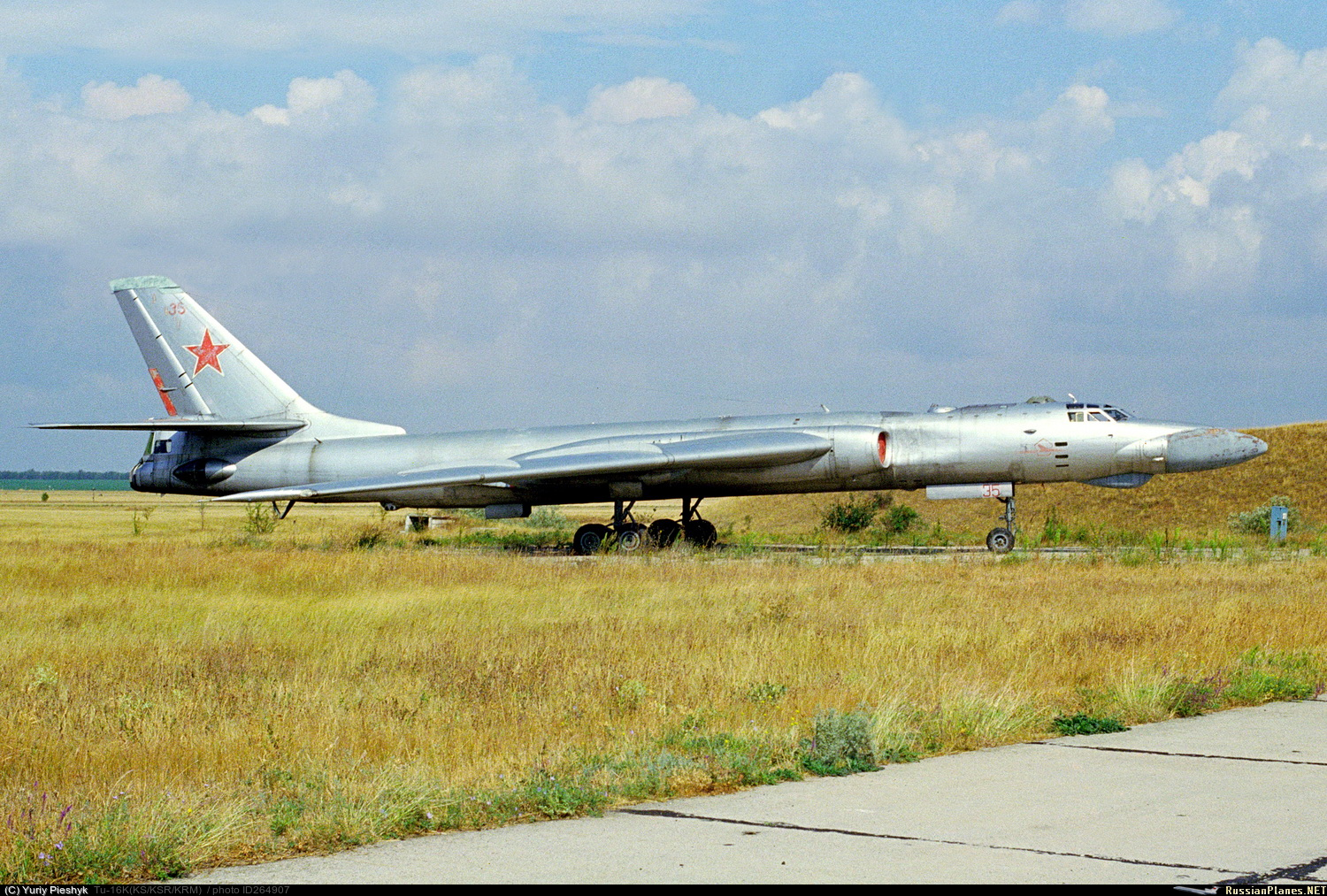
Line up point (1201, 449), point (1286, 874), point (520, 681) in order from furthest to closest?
point (1201, 449) → point (520, 681) → point (1286, 874)

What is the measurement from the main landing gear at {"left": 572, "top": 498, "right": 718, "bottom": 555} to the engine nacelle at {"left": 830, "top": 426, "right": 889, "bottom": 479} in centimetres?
300

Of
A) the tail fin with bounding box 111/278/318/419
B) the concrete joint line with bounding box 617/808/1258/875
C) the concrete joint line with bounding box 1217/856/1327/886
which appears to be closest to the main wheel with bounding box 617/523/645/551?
the tail fin with bounding box 111/278/318/419

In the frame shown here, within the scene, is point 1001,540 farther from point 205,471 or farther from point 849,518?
point 205,471

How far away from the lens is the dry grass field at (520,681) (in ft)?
18.4

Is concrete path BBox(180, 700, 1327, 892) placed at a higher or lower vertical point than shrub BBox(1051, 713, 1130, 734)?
higher

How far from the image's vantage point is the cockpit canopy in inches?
925

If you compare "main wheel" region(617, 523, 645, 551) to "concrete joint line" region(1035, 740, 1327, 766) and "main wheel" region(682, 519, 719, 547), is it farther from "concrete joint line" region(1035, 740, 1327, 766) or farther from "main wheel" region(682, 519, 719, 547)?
"concrete joint line" region(1035, 740, 1327, 766)

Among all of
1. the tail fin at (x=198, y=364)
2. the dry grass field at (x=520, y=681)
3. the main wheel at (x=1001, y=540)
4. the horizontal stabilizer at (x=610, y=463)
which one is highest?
the tail fin at (x=198, y=364)

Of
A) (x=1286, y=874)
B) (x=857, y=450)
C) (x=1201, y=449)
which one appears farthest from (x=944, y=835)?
(x=1201, y=449)

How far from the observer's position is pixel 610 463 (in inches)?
952

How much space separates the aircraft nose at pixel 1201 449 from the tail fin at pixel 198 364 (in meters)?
16.9

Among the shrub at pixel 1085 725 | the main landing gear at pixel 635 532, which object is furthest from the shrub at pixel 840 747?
the main landing gear at pixel 635 532

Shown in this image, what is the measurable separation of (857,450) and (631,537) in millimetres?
4714

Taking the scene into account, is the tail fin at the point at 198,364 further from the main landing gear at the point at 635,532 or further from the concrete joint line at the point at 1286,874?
the concrete joint line at the point at 1286,874
